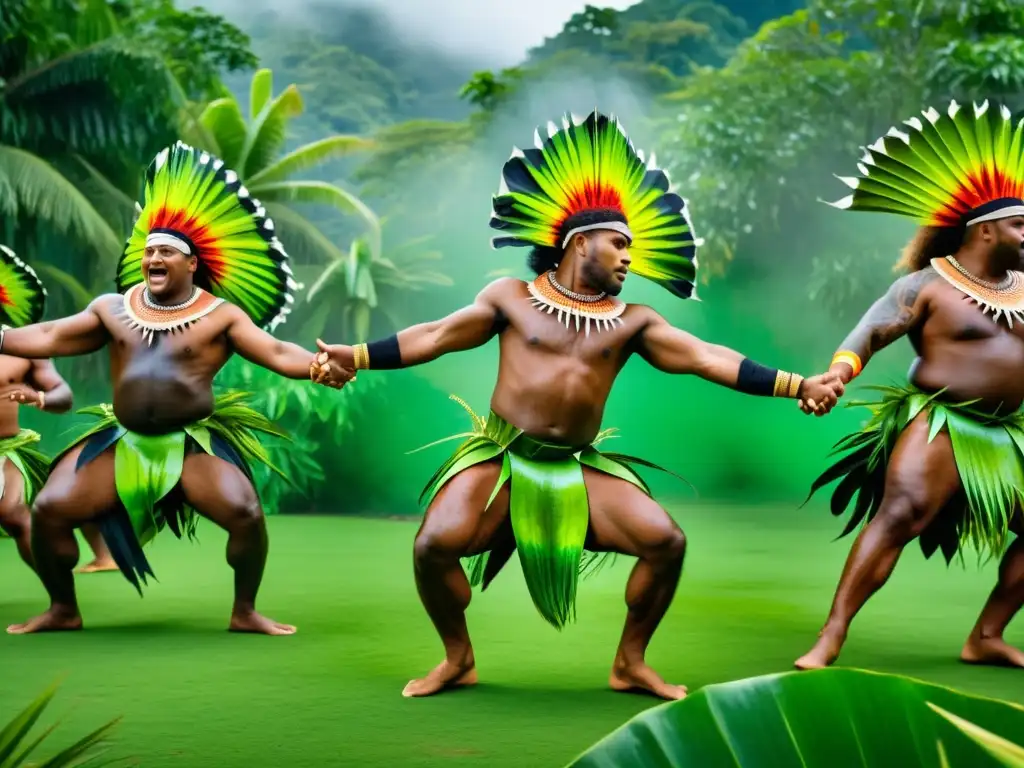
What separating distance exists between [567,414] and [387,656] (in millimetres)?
992

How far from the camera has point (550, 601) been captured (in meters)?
3.29

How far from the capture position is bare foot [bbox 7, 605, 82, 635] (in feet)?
13.6

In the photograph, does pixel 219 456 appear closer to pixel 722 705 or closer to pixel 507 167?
pixel 507 167

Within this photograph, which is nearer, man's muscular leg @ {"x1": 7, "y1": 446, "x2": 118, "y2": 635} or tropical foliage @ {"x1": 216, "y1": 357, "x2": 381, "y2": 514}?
man's muscular leg @ {"x1": 7, "y1": 446, "x2": 118, "y2": 635}

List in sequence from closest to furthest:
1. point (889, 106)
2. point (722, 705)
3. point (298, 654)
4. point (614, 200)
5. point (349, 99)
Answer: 1. point (722, 705)
2. point (614, 200)
3. point (298, 654)
4. point (889, 106)
5. point (349, 99)

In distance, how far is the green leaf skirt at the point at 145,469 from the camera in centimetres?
405

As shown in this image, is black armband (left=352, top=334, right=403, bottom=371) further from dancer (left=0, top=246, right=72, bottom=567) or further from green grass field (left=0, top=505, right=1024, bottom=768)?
dancer (left=0, top=246, right=72, bottom=567)

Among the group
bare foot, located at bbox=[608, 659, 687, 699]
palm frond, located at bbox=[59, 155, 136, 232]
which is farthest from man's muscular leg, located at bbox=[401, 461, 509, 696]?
palm frond, located at bbox=[59, 155, 136, 232]

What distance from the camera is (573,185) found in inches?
141

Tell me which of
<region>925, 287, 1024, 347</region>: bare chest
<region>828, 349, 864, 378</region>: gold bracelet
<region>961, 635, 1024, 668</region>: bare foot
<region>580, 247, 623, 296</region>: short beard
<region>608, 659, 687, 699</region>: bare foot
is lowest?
<region>608, 659, 687, 699</region>: bare foot

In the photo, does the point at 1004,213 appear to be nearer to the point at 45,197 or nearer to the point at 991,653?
the point at 991,653

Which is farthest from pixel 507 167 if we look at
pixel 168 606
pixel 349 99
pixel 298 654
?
pixel 349 99

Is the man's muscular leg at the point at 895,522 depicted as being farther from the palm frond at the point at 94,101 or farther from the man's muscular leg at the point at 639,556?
the palm frond at the point at 94,101

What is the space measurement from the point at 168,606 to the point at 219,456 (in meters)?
0.97
